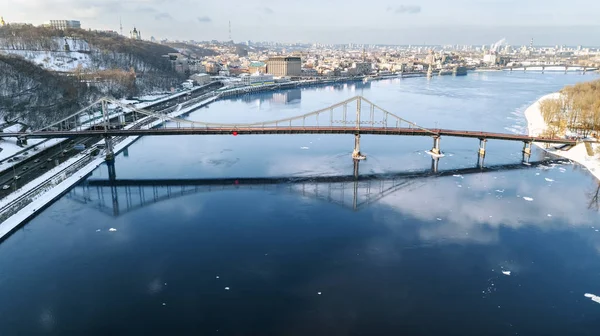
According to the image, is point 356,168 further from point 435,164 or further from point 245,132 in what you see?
point 245,132

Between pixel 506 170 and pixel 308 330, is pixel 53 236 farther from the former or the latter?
pixel 506 170

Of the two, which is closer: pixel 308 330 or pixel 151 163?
pixel 308 330

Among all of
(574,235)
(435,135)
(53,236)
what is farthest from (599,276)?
(53,236)

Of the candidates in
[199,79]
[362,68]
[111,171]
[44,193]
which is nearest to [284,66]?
[199,79]

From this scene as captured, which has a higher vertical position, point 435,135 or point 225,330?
point 435,135

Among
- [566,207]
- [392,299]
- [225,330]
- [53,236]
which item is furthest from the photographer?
[566,207]

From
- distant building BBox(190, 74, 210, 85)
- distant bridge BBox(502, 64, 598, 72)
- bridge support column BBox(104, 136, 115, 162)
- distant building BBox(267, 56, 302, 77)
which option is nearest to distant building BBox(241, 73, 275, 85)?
distant building BBox(190, 74, 210, 85)

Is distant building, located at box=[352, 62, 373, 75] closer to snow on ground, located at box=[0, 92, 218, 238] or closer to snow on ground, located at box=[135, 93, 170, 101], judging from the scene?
snow on ground, located at box=[135, 93, 170, 101]
